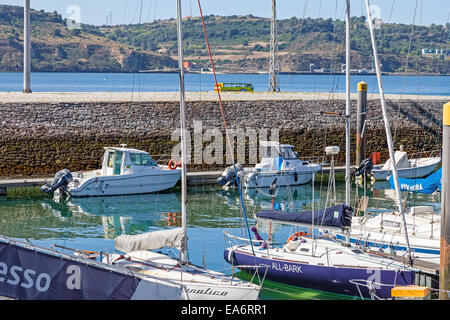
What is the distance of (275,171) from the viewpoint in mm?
31469

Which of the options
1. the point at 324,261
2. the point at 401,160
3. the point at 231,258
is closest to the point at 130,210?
the point at 231,258

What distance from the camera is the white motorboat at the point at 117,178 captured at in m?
28.8

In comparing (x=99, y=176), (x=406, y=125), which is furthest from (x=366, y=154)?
(x=99, y=176)

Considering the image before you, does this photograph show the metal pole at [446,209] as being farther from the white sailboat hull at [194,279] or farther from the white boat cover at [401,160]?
the white boat cover at [401,160]

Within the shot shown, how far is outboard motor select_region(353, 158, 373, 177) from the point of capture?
107 ft

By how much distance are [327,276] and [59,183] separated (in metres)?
14.3

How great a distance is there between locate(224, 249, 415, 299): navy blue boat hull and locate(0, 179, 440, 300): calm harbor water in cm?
36

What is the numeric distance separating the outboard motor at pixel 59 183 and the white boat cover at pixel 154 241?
12406 mm

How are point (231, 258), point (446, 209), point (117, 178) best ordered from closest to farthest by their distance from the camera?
point (446, 209) < point (231, 258) < point (117, 178)

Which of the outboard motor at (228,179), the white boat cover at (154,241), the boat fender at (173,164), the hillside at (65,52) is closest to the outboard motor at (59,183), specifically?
the boat fender at (173,164)

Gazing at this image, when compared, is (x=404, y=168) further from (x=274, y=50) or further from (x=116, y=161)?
(x=274, y=50)

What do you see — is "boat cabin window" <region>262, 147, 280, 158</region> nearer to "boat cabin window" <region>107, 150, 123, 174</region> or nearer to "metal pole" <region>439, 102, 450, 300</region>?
"boat cabin window" <region>107, 150, 123, 174</region>
